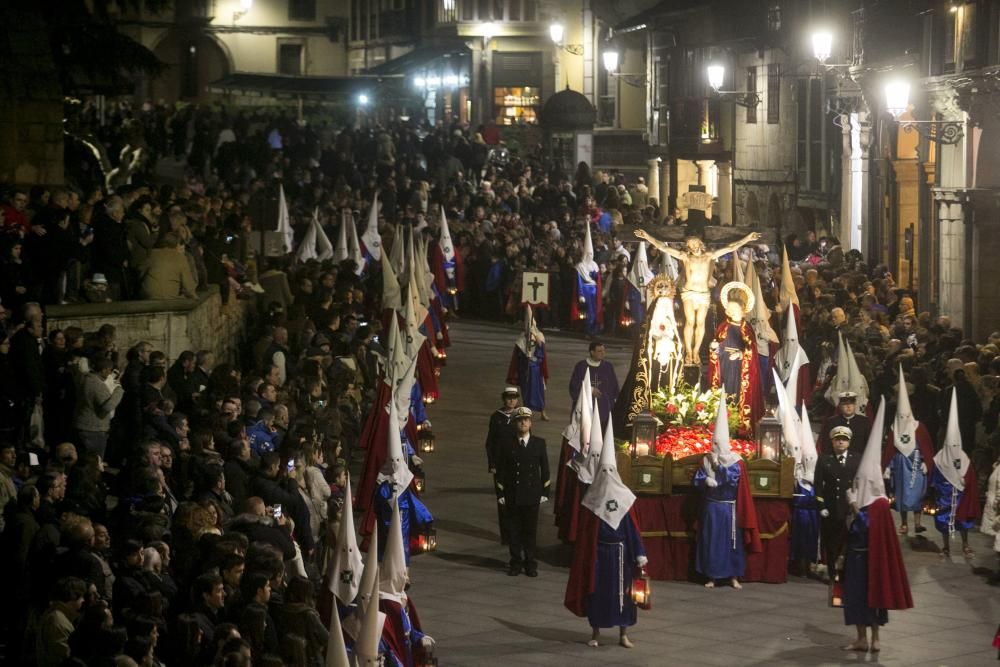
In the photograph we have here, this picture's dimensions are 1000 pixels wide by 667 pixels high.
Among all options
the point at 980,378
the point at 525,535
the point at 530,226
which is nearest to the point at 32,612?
the point at 525,535

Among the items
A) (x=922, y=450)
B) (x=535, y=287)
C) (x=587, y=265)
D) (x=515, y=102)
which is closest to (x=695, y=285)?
(x=922, y=450)

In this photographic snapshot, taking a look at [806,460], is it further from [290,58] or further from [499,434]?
[290,58]

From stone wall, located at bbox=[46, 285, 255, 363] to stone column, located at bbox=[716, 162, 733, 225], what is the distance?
24191 mm

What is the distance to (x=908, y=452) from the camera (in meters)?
19.9

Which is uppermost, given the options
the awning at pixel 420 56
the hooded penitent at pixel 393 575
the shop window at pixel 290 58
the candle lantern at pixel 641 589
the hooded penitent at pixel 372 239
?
the shop window at pixel 290 58

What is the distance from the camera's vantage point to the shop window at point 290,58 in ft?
269

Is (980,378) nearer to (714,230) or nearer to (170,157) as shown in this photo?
(714,230)

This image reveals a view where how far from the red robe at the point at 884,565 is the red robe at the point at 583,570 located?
2.04 metres

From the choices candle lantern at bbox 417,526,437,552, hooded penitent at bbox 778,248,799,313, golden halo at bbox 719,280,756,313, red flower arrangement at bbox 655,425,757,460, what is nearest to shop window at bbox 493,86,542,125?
hooded penitent at bbox 778,248,799,313

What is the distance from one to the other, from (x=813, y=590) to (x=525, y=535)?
2773 millimetres

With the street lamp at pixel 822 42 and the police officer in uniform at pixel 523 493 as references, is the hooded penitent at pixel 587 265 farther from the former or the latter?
the police officer in uniform at pixel 523 493

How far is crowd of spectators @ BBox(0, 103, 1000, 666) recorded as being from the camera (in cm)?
1234

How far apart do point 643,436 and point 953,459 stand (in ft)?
10.6

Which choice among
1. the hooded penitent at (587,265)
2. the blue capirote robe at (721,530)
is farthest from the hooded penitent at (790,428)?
the hooded penitent at (587,265)
